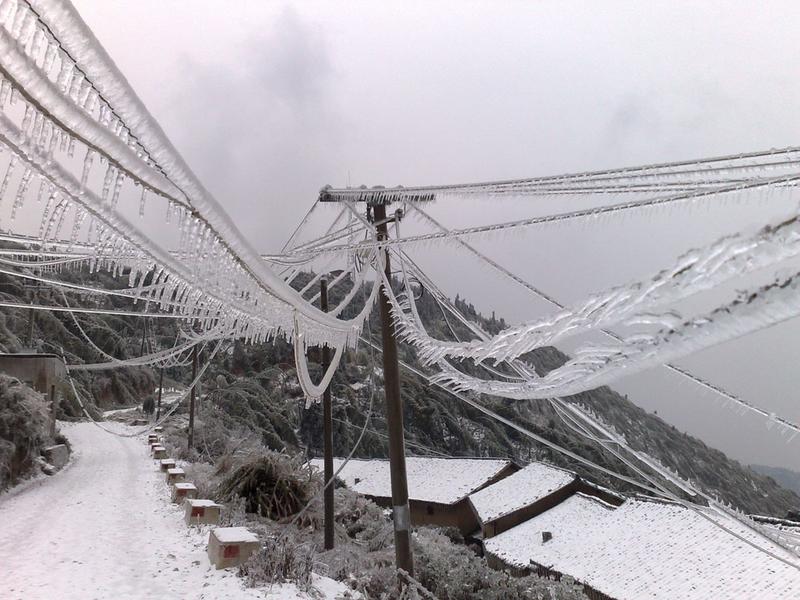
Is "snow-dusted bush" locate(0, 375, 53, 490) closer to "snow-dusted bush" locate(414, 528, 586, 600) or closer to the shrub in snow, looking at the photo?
the shrub in snow

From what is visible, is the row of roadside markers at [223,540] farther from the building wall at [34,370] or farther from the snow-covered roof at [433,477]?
the snow-covered roof at [433,477]

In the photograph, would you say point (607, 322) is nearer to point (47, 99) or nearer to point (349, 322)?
point (47, 99)

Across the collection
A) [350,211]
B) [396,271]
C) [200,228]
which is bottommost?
[200,228]

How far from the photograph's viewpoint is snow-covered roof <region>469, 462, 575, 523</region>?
22172 mm

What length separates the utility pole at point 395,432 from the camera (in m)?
6.72

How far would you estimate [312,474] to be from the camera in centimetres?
1205

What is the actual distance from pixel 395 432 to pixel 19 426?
926 cm

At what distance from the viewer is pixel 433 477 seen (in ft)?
91.1

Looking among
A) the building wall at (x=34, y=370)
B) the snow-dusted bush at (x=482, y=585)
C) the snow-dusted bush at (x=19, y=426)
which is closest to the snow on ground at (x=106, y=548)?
the snow-dusted bush at (x=19, y=426)

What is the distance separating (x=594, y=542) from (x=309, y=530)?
10.3m

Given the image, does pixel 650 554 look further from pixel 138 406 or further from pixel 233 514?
pixel 138 406

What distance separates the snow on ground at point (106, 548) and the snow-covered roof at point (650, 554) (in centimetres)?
831

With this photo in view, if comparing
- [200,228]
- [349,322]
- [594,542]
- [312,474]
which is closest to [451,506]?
[594,542]

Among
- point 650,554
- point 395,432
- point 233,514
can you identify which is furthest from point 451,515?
point 395,432
